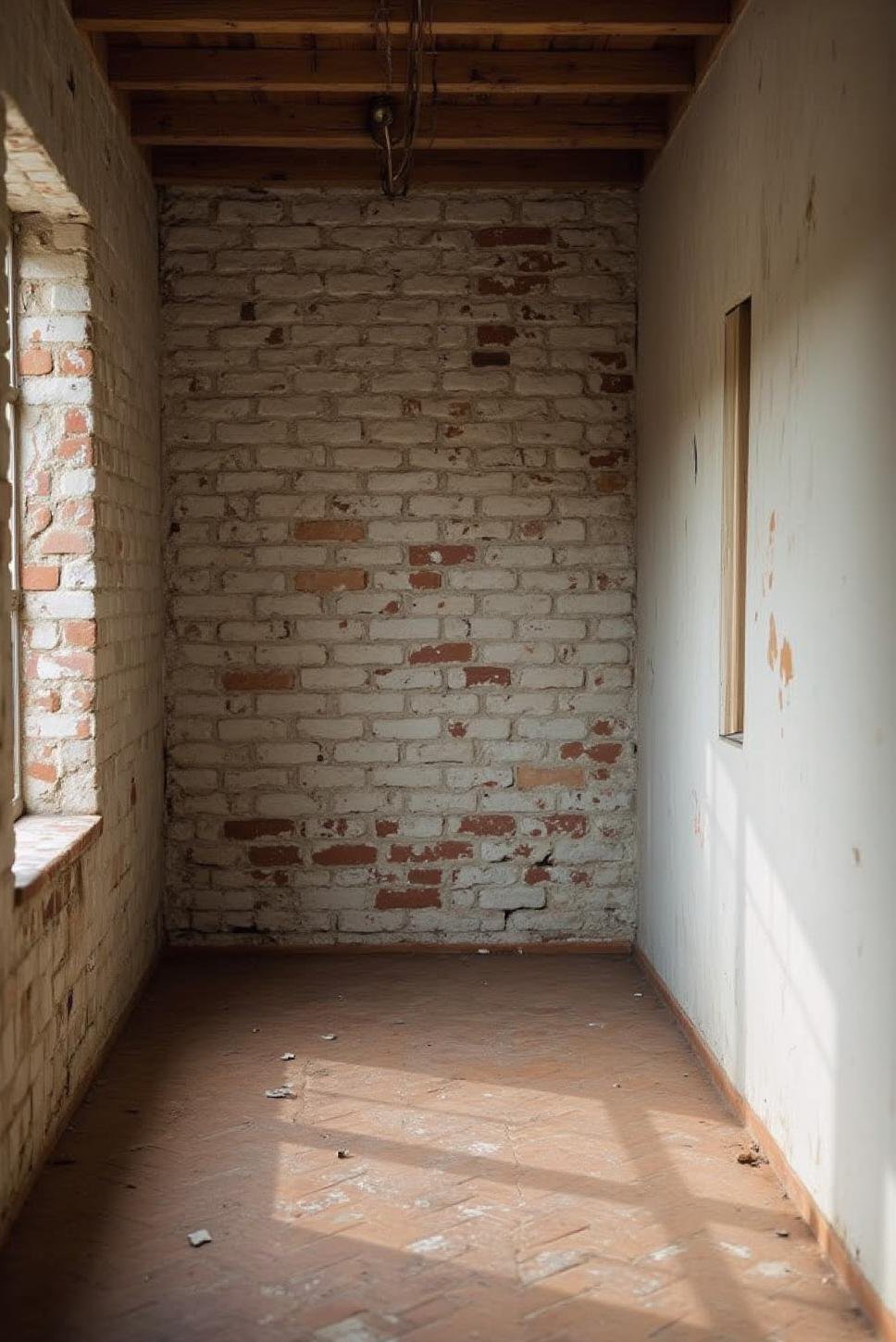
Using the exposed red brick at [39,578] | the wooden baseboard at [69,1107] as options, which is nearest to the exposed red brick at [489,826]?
the wooden baseboard at [69,1107]

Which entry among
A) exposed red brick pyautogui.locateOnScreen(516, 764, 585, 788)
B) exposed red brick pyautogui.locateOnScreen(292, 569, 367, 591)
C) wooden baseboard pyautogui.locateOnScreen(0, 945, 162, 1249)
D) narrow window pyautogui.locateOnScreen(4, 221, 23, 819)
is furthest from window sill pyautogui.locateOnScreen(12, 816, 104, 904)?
exposed red brick pyautogui.locateOnScreen(516, 764, 585, 788)

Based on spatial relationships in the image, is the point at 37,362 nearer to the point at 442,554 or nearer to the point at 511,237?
the point at 442,554

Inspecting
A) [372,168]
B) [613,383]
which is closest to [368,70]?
[372,168]

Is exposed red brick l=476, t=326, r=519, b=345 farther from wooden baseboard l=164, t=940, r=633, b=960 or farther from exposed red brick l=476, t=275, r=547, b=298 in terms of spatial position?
wooden baseboard l=164, t=940, r=633, b=960

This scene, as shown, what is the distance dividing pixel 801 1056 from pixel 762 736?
2.67 ft

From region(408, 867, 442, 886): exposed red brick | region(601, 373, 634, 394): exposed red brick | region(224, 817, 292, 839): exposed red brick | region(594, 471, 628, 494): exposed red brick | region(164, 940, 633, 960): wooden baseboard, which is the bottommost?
region(164, 940, 633, 960): wooden baseboard

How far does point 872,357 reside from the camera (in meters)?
2.67

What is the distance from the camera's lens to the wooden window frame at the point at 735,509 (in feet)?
13.1

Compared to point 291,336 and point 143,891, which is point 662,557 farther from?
point 143,891

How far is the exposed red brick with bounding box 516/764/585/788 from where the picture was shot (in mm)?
5613

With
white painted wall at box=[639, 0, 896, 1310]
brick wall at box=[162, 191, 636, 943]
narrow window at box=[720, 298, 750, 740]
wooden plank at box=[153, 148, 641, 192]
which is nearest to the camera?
white painted wall at box=[639, 0, 896, 1310]

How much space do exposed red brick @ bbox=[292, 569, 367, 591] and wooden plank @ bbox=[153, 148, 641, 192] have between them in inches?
60.2

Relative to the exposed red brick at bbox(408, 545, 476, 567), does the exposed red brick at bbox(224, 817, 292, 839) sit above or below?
below

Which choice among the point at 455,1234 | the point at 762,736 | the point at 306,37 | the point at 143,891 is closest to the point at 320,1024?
the point at 143,891
